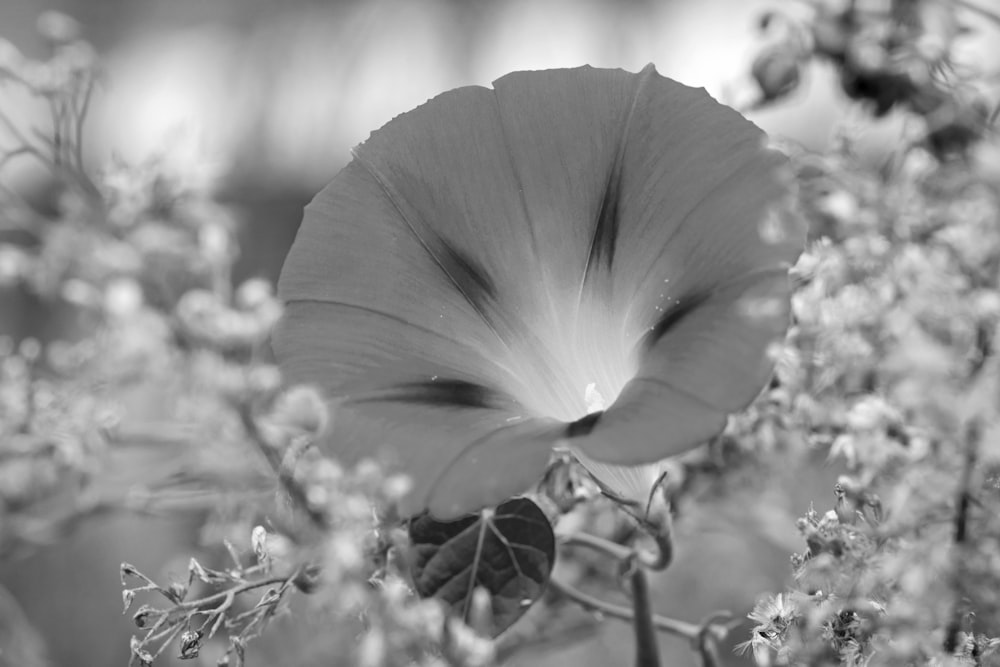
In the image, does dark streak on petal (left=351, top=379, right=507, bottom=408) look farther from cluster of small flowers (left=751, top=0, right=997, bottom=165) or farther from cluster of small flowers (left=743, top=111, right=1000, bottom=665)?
cluster of small flowers (left=751, top=0, right=997, bottom=165)

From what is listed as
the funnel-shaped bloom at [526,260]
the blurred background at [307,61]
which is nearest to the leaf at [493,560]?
the funnel-shaped bloom at [526,260]

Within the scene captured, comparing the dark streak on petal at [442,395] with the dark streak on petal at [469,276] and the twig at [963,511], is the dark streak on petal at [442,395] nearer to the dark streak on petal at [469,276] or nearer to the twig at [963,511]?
the dark streak on petal at [469,276]

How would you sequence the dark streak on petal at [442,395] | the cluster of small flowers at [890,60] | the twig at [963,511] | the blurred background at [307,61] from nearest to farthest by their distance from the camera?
the twig at [963,511] → the dark streak on petal at [442,395] → the cluster of small flowers at [890,60] → the blurred background at [307,61]

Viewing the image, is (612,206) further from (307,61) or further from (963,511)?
(307,61)

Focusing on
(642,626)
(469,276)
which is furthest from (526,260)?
(642,626)

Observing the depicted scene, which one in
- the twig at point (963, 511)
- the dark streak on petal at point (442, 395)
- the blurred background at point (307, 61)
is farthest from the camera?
the blurred background at point (307, 61)

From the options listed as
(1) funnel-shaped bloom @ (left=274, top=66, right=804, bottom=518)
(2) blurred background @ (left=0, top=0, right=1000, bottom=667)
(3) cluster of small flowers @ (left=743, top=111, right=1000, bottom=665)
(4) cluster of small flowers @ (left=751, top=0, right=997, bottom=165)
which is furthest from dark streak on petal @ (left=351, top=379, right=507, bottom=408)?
(2) blurred background @ (left=0, top=0, right=1000, bottom=667)

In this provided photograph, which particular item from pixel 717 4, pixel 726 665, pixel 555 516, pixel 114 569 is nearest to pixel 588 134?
pixel 555 516
